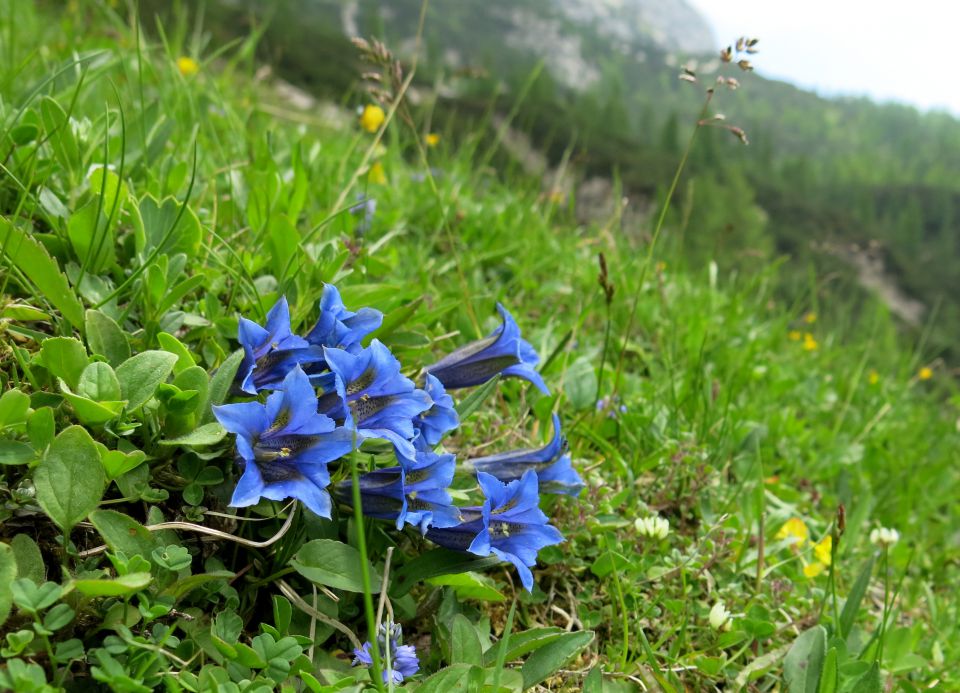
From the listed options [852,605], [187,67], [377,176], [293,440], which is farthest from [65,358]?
[187,67]

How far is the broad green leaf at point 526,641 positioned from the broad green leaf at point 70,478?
76cm

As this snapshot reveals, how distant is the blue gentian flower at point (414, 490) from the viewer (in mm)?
1345

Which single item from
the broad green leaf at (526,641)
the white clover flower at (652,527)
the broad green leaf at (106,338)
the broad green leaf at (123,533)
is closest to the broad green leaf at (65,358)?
the broad green leaf at (106,338)

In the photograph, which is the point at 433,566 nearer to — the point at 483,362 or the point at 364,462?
the point at 364,462

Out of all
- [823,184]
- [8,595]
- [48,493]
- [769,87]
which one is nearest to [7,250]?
[48,493]

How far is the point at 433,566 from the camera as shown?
4.62ft

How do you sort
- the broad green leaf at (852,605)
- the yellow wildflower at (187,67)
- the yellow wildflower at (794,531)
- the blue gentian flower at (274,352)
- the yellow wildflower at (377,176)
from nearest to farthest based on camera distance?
the blue gentian flower at (274,352)
the broad green leaf at (852,605)
the yellow wildflower at (794,531)
the yellow wildflower at (377,176)
the yellow wildflower at (187,67)

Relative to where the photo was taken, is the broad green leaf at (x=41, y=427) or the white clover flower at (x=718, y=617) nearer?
the broad green leaf at (x=41, y=427)

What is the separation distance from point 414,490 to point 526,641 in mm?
394

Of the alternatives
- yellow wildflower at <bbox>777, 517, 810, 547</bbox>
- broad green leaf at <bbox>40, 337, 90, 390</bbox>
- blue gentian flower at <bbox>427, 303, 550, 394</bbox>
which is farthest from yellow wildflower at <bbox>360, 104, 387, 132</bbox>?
yellow wildflower at <bbox>777, 517, 810, 547</bbox>

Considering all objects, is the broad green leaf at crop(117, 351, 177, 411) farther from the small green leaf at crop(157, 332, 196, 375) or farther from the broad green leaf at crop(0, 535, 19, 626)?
the broad green leaf at crop(0, 535, 19, 626)

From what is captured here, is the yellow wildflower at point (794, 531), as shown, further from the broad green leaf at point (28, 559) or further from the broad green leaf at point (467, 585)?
the broad green leaf at point (28, 559)

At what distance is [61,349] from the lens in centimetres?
128

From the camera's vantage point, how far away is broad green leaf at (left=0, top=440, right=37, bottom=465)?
3.81 feet
